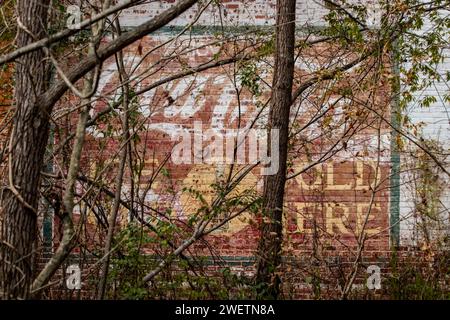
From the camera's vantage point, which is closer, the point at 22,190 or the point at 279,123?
the point at 22,190

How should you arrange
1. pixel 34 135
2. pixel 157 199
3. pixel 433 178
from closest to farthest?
pixel 34 135
pixel 433 178
pixel 157 199

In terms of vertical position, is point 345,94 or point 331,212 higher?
point 345,94

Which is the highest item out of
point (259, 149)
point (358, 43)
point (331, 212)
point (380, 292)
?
point (358, 43)

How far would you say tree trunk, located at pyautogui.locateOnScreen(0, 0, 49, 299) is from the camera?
14.8 feet

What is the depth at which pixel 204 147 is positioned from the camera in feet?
30.7

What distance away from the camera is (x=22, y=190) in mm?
4555

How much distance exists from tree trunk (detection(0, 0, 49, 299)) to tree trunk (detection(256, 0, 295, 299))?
2.66m

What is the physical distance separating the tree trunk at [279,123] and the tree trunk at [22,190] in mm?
2658

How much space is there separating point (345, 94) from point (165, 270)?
2.40 metres

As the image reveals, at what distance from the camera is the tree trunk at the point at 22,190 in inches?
177

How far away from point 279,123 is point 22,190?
3.13m

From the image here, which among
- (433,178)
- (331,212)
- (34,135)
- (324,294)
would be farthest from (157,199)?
(34,135)

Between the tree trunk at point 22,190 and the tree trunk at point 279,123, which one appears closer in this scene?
the tree trunk at point 22,190

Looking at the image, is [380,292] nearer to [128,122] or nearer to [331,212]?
[331,212]
